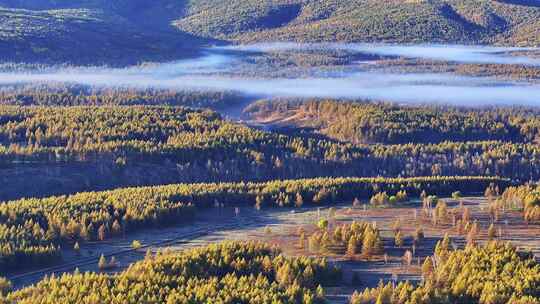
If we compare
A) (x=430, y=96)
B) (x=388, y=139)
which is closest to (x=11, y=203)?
(x=388, y=139)

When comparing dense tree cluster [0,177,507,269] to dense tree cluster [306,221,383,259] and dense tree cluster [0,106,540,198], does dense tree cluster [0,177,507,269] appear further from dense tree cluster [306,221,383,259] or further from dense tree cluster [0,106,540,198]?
dense tree cluster [0,106,540,198]

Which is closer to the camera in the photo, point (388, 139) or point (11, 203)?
point (11, 203)

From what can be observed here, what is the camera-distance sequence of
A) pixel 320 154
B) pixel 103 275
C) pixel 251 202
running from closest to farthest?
pixel 103 275
pixel 251 202
pixel 320 154

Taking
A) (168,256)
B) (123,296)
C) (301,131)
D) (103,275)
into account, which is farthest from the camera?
(301,131)

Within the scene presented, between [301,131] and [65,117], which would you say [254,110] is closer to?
[301,131]

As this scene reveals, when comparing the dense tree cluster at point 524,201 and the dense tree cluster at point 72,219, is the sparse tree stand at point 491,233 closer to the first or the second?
the dense tree cluster at point 524,201

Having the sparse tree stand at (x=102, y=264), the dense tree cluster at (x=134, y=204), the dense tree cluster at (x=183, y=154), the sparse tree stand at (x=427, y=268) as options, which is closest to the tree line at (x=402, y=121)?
the dense tree cluster at (x=183, y=154)
